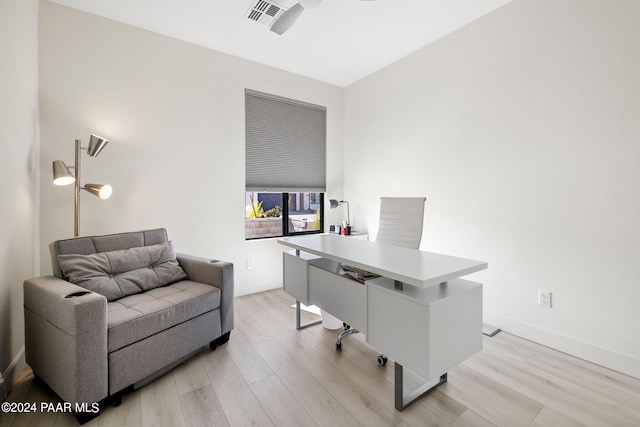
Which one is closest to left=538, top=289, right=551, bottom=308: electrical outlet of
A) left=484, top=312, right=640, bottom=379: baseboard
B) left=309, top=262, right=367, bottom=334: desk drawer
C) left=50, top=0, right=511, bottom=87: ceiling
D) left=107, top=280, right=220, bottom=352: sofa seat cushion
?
left=484, top=312, right=640, bottom=379: baseboard

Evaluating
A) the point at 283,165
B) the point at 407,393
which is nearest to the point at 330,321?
the point at 407,393

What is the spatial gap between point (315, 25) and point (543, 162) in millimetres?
2413

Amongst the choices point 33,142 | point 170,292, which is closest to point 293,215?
point 170,292

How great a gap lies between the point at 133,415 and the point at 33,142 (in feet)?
7.28

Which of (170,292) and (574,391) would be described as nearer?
A: (574,391)

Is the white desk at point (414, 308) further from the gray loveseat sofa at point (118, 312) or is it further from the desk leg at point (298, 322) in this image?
the gray loveseat sofa at point (118, 312)

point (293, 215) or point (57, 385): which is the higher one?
point (293, 215)

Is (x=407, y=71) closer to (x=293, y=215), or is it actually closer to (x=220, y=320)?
(x=293, y=215)

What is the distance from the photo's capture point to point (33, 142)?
229cm

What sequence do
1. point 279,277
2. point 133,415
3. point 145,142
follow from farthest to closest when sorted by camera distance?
point 279,277 < point 145,142 < point 133,415

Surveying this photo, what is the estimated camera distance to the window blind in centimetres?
360

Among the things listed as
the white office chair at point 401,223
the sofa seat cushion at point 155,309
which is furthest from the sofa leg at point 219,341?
the white office chair at point 401,223

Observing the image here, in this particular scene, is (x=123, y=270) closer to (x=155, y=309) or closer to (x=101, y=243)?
(x=101, y=243)

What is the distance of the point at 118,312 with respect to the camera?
181 centimetres
